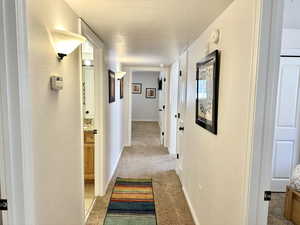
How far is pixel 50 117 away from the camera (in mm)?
1396

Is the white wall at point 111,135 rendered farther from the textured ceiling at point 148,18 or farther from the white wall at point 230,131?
the white wall at point 230,131

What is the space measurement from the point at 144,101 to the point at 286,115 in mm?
7767

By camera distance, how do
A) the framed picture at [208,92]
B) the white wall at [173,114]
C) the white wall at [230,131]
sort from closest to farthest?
the white wall at [230,131] < the framed picture at [208,92] < the white wall at [173,114]

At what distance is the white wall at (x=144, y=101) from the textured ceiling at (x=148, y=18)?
7498mm

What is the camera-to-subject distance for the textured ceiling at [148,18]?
5.24 feet

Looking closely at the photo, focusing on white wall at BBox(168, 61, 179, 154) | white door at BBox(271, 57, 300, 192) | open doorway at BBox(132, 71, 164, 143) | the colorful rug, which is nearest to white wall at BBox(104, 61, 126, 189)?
the colorful rug

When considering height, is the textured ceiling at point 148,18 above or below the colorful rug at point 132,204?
above

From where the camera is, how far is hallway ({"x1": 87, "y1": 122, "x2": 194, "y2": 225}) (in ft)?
8.54

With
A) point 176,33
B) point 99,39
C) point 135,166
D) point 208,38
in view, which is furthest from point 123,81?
point 208,38

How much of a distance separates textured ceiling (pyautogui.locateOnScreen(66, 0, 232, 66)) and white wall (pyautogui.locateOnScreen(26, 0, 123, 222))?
23 centimetres

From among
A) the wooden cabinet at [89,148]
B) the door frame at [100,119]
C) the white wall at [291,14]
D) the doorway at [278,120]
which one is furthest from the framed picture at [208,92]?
the wooden cabinet at [89,148]

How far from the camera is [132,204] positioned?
9.46 feet

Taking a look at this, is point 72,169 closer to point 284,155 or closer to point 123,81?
point 284,155

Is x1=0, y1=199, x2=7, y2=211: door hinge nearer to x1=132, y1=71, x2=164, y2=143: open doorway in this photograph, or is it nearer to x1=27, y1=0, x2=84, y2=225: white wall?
x1=27, y1=0, x2=84, y2=225: white wall
